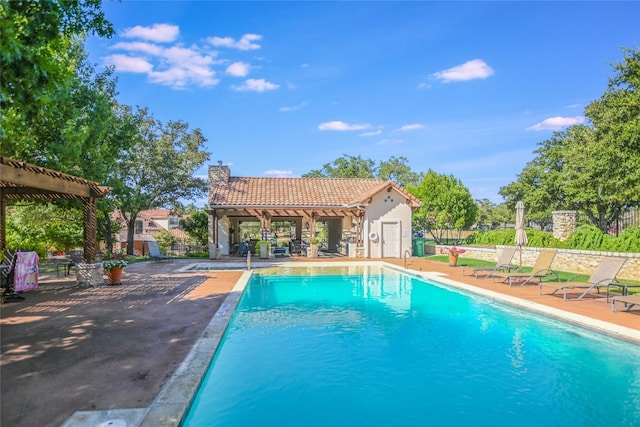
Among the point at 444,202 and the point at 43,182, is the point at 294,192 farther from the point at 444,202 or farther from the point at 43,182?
the point at 43,182

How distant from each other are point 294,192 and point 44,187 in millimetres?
18237

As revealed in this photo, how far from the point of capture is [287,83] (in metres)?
21.0

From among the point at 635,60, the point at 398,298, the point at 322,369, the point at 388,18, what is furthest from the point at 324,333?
the point at 635,60

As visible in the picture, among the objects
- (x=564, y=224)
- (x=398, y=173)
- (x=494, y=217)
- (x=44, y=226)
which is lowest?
(x=44, y=226)

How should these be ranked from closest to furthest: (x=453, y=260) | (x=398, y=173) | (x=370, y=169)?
1. (x=453, y=260)
2. (x=370, y=169)
3. (x=398, y=173)

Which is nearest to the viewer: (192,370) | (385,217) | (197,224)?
(192,370)

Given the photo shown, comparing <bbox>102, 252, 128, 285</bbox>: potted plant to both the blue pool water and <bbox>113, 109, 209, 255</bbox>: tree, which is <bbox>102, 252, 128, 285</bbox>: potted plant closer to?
the blue pool water

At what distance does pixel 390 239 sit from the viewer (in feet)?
81.8

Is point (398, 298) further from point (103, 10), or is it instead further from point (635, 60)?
point (635, 60)

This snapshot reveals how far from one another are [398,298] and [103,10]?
33.9ft

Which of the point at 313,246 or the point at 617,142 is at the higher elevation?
the point at 617,142

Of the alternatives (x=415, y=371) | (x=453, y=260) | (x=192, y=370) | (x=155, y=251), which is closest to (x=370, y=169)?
(x=453, y=260)

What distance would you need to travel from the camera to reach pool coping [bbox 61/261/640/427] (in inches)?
149

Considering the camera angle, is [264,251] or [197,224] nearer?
[264,251]
